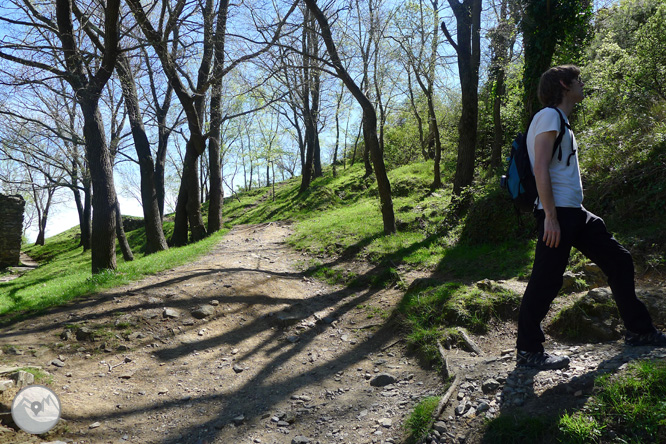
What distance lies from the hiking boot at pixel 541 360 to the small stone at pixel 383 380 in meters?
1.42

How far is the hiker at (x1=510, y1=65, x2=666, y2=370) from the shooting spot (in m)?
2.96

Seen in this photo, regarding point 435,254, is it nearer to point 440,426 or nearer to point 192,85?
point 440,426

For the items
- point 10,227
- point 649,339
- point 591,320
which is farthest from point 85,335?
point 10,227

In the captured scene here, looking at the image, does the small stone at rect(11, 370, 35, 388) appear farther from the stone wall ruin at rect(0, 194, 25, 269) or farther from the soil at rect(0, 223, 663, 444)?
the stone wall ruin at rect(0, 194, 25, 269)

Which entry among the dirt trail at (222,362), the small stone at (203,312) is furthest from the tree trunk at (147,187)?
the small stone at (203,312)

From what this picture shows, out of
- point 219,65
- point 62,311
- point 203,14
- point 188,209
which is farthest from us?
point 188,209

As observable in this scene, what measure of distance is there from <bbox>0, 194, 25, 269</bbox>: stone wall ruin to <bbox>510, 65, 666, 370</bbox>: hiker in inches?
1028

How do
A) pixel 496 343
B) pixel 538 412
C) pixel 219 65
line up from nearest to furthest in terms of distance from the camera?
1. pixel 538 412
2. pixel 496 343
3. pixel 219 65

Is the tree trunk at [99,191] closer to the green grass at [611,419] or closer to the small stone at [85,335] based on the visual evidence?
the small stone at [85,335]

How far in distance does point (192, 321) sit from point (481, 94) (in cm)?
1539

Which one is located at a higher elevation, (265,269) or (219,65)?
(219,65)

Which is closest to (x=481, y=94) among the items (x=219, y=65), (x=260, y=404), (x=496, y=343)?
(x=219, y=65)

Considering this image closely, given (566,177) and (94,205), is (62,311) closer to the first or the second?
(94,205)

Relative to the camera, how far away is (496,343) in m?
4.58
